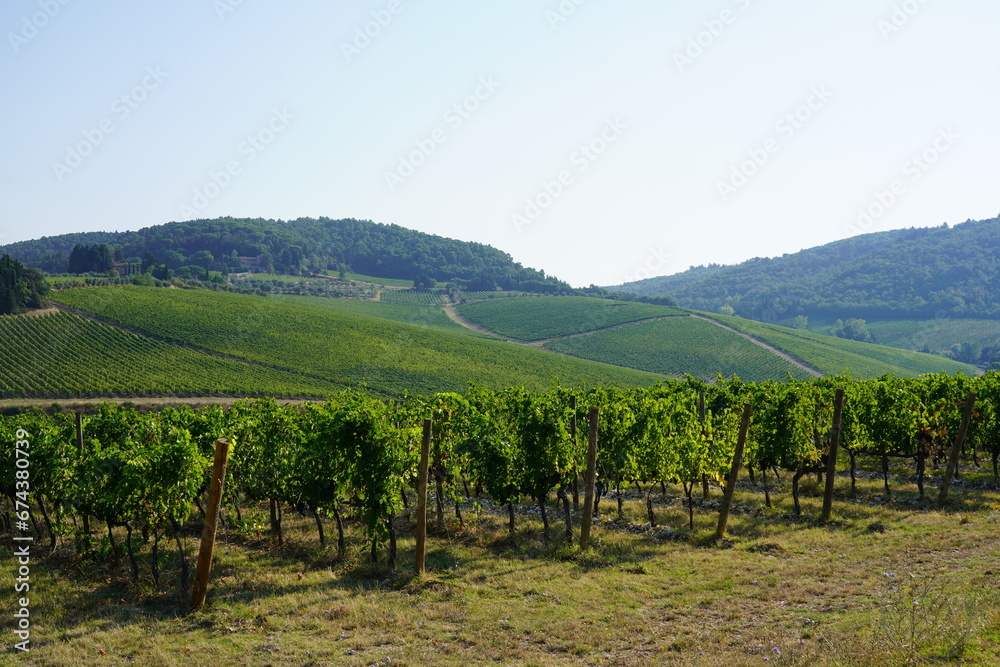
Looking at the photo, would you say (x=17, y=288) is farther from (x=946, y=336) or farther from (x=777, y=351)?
(x=946, y=336)

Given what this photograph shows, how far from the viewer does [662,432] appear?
20656 millimetres

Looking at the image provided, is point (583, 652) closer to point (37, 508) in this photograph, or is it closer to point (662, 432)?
point (662, 432)

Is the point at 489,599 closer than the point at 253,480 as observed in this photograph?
Yes

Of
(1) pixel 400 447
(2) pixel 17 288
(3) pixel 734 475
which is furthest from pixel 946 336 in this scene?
(2) pixel 17 288

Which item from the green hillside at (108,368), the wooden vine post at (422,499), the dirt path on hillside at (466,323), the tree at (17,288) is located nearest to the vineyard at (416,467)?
the wooden vine post at (422,499)

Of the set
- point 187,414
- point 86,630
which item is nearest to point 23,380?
point 187,414

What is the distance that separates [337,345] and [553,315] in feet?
260

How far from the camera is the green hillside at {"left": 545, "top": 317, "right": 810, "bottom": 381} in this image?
114062 millimetres

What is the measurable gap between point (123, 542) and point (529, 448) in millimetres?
12334

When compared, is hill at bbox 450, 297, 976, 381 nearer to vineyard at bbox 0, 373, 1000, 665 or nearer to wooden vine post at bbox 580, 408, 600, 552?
vineyard at bbox 0, 373, 1000, 665

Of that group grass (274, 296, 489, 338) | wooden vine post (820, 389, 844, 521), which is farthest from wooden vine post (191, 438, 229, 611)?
grass (274, 296, 489, 338)

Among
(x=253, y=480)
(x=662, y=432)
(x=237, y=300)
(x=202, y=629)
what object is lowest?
(x=202, y=629)

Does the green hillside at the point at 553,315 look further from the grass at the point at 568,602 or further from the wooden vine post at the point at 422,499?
the wooden vine post at the point at 422,499

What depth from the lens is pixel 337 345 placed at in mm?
94188
